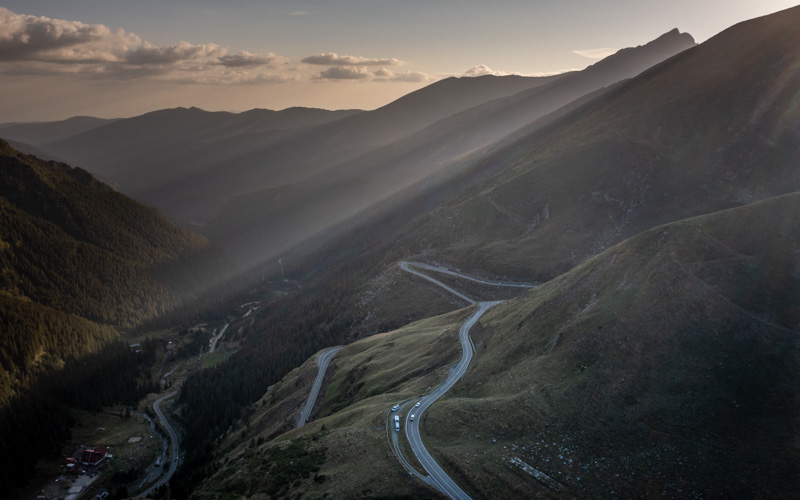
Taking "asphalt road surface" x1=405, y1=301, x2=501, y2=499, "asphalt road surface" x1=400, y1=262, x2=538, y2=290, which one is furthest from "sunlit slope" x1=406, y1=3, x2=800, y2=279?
"asphalt road surface" x1=405, y1=301, x2=501, y2=499

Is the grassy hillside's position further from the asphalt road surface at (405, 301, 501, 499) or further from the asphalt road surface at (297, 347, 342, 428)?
the asphalt road surface at (297, 347, 342, 428)

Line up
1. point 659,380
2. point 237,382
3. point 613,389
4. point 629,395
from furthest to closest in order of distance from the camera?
point 237,382
point 613,389
point 659,380
point 629,395

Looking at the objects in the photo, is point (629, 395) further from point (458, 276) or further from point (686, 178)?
point (686, 178)

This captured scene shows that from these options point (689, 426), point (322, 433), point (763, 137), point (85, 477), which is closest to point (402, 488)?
point (322, 433)

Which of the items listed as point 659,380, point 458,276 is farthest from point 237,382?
point 659,380

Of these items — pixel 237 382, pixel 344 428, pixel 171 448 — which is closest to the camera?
pixel 344 428

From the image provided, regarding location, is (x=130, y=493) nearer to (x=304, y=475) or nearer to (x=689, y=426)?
(x=304, y=475)

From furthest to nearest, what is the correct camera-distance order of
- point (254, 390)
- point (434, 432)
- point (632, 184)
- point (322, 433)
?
point (632, 184)
point (254, 390)
point (322, 433)
point (434, 432)
